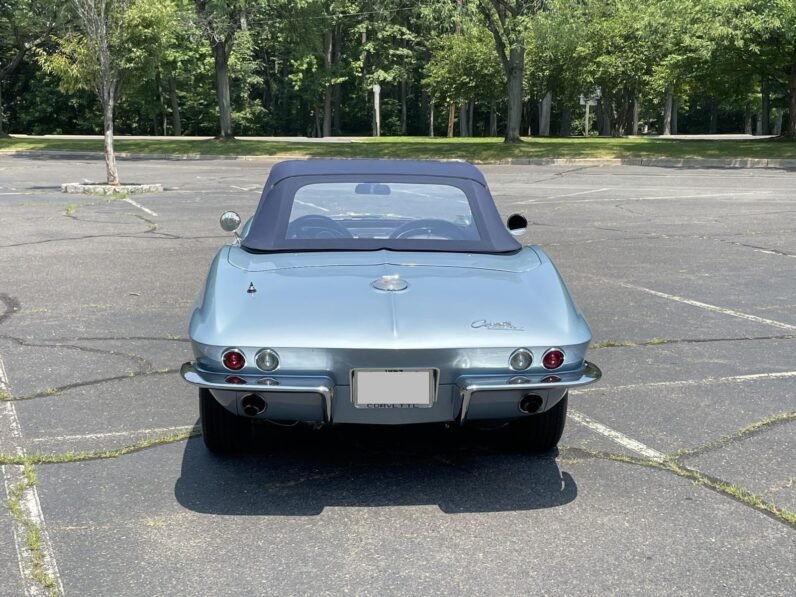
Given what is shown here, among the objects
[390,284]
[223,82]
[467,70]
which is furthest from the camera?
[467,70]

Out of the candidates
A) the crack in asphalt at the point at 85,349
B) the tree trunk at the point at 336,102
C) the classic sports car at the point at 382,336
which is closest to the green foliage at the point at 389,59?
the tree trunk at the point at 336,102

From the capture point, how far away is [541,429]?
13.7 feet

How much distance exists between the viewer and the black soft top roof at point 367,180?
14.6ft

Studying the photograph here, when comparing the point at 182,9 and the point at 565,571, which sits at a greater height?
the point at 182,9

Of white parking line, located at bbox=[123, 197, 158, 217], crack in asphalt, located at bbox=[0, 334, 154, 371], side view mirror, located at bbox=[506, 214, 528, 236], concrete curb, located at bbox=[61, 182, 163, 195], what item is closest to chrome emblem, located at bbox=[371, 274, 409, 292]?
side view mirror, located at bbox=[506, 214, 528, 236]

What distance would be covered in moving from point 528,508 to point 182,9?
30.8 metres

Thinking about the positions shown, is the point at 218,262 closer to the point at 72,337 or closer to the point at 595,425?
the point at 595,425

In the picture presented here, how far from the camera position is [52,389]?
5301 millimetres

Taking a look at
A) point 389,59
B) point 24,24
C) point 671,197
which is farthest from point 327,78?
point 671,197

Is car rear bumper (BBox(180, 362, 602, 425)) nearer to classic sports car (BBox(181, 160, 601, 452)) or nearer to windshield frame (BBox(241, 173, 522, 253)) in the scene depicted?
classic sports car (BBox(181, 160, 601, 452))

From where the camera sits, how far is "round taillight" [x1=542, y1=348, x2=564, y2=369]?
144 inches

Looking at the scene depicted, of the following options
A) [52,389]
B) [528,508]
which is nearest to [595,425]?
[528,508]

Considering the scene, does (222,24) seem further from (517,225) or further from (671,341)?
(517,225)

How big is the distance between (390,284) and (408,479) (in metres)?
0.89
